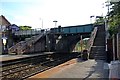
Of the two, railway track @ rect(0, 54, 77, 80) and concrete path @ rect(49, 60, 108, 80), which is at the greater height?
concrete path @ rect(49, 60, 108, 80)

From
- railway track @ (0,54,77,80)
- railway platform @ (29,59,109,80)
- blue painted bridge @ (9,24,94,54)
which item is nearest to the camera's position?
railway platform @ (29,59,109,80)

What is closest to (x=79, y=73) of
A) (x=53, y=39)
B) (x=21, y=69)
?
(x=21, y=69)

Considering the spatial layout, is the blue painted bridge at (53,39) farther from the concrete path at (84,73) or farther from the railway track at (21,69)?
the concrete path at (84,73)

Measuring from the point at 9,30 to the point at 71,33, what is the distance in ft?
69.5

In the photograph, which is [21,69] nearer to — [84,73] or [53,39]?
[84,73]

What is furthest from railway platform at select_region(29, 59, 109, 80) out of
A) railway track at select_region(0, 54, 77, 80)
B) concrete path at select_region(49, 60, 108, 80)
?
railway track at select_region(0, 54, 77, 80)

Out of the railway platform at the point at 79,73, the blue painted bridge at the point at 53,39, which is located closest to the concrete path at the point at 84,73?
the railway platform at the point at 79,73

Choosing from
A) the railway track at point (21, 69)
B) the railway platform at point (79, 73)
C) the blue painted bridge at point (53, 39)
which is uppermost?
the blue painted bridge at point (53, 39)

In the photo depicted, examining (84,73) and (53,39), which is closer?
(84,73)

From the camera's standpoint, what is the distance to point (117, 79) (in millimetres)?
9094

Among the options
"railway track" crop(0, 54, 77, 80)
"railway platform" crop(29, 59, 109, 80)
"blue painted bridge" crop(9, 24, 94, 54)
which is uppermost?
"blue painted bridge" crop(9, 24, 94, 54)

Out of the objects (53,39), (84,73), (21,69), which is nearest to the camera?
(84,73)

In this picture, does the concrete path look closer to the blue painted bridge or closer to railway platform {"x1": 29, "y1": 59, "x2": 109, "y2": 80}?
railway platform {"x1": 29, "y1": 59, "x2": 109, "y2": 80}

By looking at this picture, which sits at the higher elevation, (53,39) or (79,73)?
(53,39)
